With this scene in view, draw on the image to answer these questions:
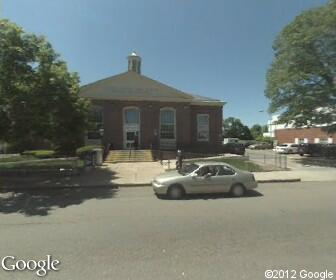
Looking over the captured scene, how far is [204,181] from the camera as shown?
527 inches

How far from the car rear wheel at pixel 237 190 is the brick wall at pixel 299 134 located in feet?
143

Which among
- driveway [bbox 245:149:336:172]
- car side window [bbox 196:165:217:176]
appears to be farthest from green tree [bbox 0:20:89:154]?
driveway [bbox 245:149:336:172]

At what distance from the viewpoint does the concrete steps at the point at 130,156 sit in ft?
102

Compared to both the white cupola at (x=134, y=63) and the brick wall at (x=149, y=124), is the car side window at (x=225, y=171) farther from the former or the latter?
the white cupola at (x=134, y=63)

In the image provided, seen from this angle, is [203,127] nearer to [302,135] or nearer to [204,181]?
[204,181]

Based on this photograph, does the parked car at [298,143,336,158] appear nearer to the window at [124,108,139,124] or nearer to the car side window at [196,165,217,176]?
the window at [124,108,139,124]

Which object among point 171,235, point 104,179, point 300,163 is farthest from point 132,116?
point 171,235

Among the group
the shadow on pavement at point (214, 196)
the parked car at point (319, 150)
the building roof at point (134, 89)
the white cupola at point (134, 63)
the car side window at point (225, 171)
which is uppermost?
the white cupola at point (134, 63)

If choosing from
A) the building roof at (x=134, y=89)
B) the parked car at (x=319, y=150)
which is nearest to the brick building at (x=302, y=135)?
the parked car at (x=319, y=150)

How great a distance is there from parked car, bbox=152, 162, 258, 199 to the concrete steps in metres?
17.4

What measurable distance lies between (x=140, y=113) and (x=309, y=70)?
1654cm

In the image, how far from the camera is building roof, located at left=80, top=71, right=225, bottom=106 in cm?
3609

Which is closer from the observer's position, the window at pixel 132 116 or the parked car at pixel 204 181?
the parked car at pixel 204 181

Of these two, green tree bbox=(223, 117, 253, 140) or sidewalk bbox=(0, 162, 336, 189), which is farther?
green tree bbox=(223, 117, 253, 140)
